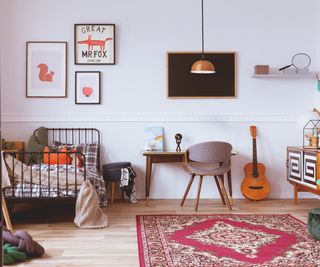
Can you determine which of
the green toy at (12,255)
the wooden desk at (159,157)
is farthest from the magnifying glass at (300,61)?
the green toy at (12,255)

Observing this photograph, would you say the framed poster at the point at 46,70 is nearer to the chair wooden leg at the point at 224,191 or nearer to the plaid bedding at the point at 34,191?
the plaid bedding at the point at 34,191

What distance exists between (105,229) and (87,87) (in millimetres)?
2149

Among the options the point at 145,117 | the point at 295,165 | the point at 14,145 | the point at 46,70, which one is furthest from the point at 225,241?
the point at 46,70

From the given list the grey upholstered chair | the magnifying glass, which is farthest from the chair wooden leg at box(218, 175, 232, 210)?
the magnifying glass

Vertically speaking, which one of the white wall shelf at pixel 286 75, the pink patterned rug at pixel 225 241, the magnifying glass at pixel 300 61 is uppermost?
the magnifying glass at pixel 300 61

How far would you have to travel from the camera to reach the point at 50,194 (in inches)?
161

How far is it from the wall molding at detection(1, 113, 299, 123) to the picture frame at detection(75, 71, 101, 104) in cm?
19

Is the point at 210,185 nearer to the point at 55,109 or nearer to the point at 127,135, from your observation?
the point at 127,135

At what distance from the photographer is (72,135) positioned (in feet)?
18.1

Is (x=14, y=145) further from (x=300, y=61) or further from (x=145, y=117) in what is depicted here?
(x=300, y=61)

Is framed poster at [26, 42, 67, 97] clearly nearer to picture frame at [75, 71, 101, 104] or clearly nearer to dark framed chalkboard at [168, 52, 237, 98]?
picture frame at [75, 71, 101, 104]

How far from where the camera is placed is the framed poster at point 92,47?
18.0ft

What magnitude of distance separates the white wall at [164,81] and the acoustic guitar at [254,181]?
0.48 ft

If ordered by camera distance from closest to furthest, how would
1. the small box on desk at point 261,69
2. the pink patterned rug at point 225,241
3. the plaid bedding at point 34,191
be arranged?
1. the pink patterned rug at point 225,241
2. the plaid bedding at point 34,191
3. the small box on desk at point 261,69
